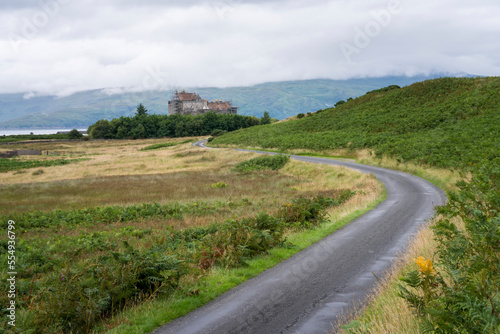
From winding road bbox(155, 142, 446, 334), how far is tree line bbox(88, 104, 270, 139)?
448 ft

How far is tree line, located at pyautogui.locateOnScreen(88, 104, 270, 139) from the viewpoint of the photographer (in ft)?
488

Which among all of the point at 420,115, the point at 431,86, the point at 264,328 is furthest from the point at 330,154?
the point at 264,328

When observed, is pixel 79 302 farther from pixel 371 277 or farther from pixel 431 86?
pixel 431 86

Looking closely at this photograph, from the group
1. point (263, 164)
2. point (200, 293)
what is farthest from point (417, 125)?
point (200, 293)

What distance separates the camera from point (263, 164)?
5088cm

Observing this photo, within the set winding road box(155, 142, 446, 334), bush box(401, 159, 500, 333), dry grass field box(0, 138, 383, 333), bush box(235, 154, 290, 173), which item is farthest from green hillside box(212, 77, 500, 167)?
bush box(401, 159, 500, 333)

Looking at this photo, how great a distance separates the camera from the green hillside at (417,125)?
38.7 metres

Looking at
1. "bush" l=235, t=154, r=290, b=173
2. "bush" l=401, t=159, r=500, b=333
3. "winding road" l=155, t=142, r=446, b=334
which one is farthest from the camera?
"bush" l=235, t=154, r=290, b=173

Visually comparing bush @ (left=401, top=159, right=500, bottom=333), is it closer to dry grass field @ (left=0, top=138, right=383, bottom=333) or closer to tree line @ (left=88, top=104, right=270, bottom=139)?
dry grass field @ (left=0, top=138, right=383, bottom=333)

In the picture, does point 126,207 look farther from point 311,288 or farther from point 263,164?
point 263,164

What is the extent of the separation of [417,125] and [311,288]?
197 ft

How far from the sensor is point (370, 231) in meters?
15.6

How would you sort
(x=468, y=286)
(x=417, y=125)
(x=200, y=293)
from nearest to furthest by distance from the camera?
(x=468, y=286), (x=200, y=293), (x=417, y=125)

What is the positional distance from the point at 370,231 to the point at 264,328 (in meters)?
9.25
